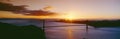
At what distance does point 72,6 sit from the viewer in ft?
14.8

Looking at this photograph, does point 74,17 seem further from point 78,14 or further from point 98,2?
point 98,2

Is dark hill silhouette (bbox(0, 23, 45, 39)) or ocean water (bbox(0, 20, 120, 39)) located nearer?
dark hill silhouette (bbox(0, 23, 45, 39))

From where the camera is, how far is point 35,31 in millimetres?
4273

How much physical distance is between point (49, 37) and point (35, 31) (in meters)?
0.23

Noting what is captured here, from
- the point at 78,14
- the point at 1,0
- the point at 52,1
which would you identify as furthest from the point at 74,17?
the point at 1,0

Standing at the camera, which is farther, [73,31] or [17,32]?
[73,31]

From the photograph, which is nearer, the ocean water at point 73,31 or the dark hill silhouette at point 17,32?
the dark hill silhouette at point 17,32

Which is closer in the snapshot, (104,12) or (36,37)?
(36,37)

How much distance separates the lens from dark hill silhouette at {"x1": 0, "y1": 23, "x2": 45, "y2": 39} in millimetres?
4238

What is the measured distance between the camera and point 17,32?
4254mm

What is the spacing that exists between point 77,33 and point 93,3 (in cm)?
46

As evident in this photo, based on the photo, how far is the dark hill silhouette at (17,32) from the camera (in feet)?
13.9

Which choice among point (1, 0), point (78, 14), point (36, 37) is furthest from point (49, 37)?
A: point (1, 0)

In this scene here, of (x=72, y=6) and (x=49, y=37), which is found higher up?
(x=72, y=6)
